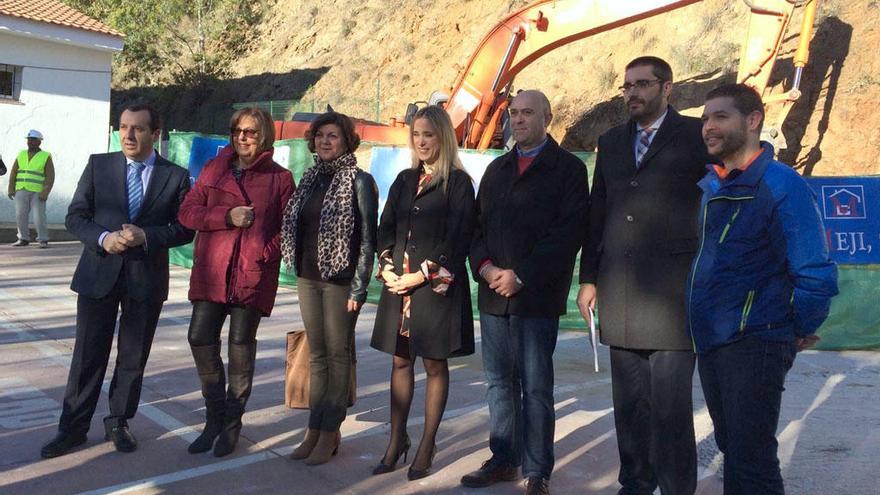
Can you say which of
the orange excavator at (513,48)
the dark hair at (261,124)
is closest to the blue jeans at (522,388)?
the dark hair at (261,124)

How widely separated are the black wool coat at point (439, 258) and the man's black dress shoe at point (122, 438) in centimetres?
168

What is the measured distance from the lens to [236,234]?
548cm

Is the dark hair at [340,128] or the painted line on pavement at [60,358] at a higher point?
the dark hair at [340,128]

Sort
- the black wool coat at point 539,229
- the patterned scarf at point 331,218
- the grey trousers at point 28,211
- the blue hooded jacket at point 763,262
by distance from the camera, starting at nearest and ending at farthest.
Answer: the blue hooded jacket at point 763,262
the black wool coat at point 539,229
the patterned scarf at point 331,218
the grey trousers at point 28,211

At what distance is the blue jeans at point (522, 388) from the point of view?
480 centimetres

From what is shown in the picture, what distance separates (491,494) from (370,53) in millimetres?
31305

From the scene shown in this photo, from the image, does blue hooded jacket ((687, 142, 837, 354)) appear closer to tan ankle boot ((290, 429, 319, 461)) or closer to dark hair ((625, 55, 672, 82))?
dark hair ((625, 55, 672, 82))

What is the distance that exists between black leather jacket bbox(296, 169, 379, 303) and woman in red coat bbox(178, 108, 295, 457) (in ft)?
0.95

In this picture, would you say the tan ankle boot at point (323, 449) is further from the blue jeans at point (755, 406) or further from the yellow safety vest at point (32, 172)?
the yellow safety vest at point (32, 172)

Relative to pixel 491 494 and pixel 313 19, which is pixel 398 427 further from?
pixel 313 19

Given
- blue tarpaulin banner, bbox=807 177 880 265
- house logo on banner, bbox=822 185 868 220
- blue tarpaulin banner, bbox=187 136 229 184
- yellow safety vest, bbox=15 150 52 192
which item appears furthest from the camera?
yellow safety vest, bbox=15 150 52 192

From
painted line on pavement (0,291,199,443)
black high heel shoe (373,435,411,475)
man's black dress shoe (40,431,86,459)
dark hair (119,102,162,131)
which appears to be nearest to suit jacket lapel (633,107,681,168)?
black high heel shoe (373,435,411,475)

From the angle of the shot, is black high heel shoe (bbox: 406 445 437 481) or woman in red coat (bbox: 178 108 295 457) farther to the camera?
woman in red coat (bbox: 178 108 295 457)

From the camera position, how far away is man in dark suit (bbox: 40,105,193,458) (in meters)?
5.58
